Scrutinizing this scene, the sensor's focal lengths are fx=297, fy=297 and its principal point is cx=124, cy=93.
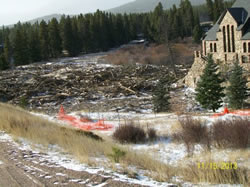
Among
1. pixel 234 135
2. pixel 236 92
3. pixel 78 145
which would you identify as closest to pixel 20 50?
pixel 236 92

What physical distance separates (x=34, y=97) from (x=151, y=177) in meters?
25.8

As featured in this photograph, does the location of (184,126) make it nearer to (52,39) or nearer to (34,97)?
(34,97)

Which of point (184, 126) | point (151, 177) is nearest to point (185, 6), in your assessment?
point (184, 126)

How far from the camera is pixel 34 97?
29469 mm

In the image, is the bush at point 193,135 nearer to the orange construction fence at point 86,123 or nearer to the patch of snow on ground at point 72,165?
the patch of snow on ground at point 72,165

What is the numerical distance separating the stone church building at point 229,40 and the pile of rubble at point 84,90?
557 centimetres

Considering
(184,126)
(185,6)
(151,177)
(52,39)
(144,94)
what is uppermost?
(185,6)

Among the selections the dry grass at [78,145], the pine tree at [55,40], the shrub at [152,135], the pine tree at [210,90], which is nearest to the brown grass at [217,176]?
the dry grass at [78,145]

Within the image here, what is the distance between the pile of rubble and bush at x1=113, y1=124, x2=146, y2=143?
10909 millimetres

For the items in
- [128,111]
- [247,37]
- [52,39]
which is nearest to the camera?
[128,111]

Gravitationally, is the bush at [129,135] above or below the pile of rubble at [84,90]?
above

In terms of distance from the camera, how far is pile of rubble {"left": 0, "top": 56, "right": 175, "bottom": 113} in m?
26.0

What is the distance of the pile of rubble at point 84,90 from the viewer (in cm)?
2605

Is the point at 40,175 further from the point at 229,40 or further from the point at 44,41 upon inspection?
the point at 44,41
